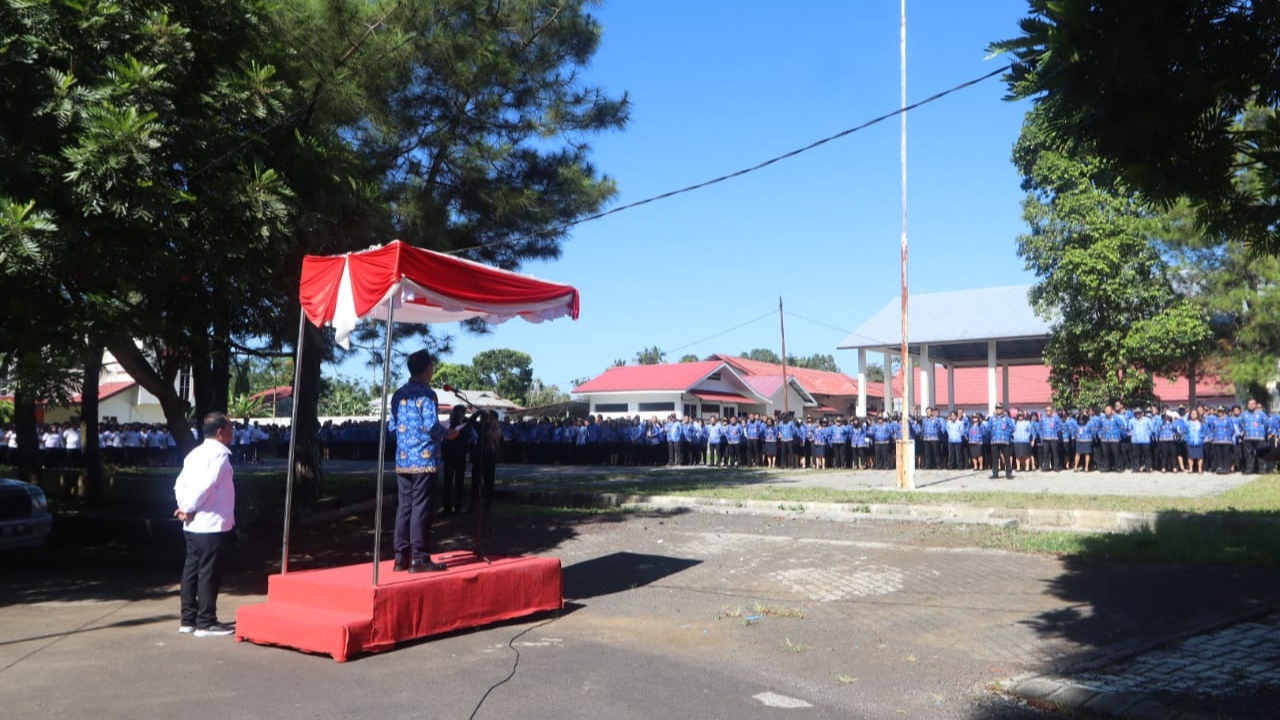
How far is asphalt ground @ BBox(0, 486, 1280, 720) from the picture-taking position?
5352mm

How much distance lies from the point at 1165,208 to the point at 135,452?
36.3m

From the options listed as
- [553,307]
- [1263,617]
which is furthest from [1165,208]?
[553,307]

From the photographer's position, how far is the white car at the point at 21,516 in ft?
36.0

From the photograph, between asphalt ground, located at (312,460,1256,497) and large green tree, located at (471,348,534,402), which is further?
large green tree, located at (471,348,534,402)

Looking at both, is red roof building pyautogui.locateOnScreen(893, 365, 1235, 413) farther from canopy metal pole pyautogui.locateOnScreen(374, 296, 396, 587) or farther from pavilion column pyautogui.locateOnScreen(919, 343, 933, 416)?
canopy metal pole pyautogui.locateOnScreen(374, 296, 396, 587)

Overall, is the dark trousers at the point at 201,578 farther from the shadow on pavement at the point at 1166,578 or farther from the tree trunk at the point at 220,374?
the shadow on pavement at the point at 1166,578

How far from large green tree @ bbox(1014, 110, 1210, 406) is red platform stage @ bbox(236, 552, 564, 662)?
69.8 feet

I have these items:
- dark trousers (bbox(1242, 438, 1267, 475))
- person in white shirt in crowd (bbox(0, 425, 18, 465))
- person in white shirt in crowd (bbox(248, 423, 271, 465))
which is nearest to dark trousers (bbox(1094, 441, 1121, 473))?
dark trousers (bbox(1242, 438, 1267, 475))

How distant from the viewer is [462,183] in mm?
14117

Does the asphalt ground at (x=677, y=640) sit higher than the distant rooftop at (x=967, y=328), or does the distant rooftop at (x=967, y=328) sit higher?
the distant rooftop at (x=967, y=328)

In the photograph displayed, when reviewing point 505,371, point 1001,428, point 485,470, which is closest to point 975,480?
point 1001,428

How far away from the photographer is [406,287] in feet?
24.7

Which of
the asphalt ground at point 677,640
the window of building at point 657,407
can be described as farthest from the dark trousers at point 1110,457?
the window of building at point 657,407

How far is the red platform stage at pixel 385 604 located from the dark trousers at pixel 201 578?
356 mm
